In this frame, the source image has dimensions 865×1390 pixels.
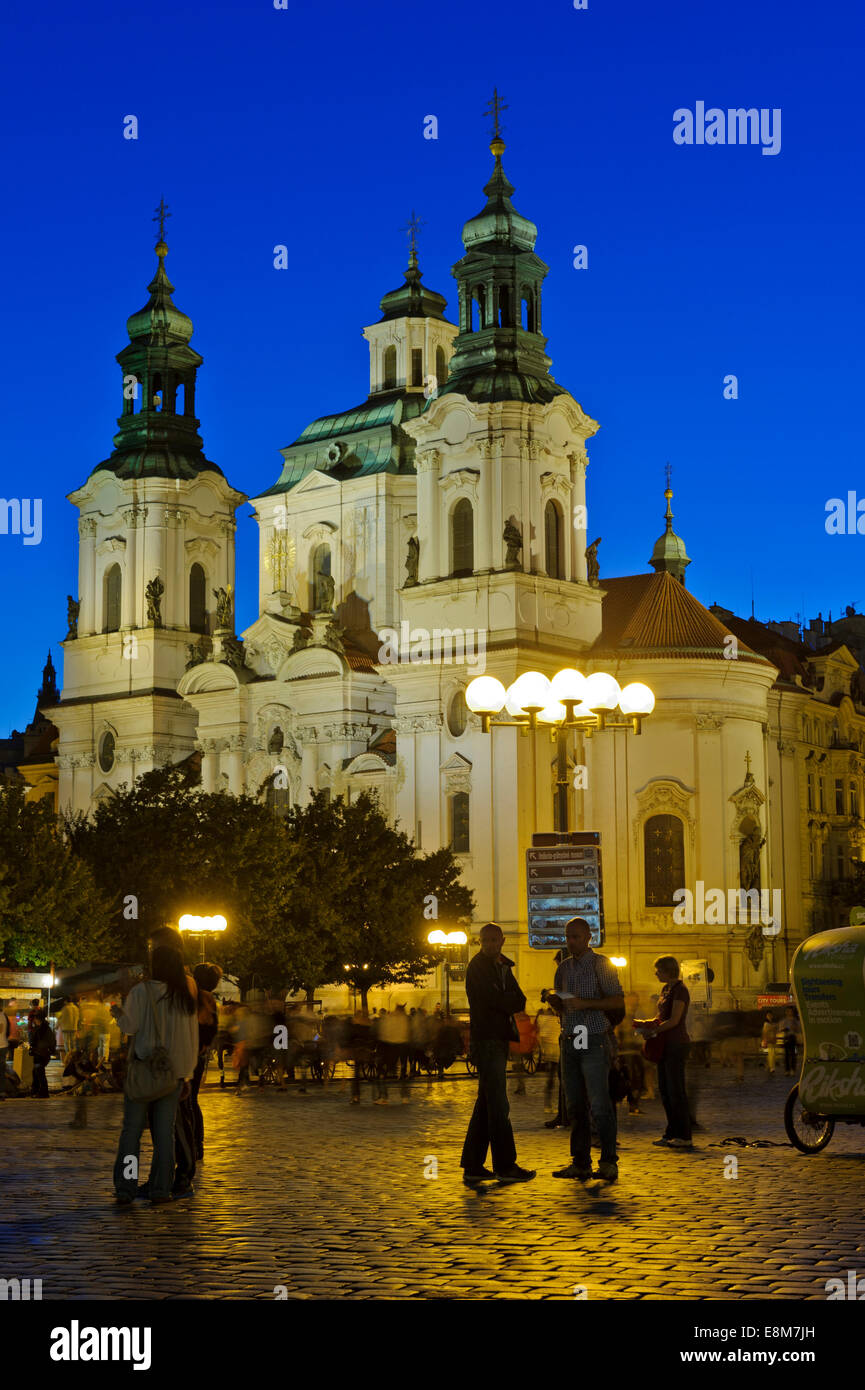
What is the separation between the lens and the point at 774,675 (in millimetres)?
66000

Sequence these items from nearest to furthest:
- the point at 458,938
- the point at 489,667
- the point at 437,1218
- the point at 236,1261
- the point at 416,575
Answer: the point at 236,1261 < the point at 437,1218 < the point at 458,938 < the point at 489,667 < the point at 416,575

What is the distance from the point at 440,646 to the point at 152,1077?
49.2 metres

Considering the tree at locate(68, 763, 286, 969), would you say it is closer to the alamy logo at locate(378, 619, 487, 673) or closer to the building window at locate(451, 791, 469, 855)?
the building window at locate(451, 791, 469, 855)

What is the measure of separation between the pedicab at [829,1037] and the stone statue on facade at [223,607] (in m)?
56.6

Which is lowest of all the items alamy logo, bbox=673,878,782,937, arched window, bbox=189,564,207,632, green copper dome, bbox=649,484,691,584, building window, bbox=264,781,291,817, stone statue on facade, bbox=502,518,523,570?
alamy logo, bbox=673,878,782,937

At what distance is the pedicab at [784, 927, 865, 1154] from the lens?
16406 millimetres

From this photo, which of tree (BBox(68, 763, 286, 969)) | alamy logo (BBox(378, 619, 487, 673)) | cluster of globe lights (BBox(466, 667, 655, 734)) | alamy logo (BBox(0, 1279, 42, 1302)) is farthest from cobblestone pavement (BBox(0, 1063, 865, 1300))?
alamy logo (BBox(378, 619, 487, 673))

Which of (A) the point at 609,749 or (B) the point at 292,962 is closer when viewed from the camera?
(B) the point at 292,962

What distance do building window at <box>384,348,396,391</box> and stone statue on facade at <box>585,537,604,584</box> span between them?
14.1 meters

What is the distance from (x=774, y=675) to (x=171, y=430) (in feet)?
87.5

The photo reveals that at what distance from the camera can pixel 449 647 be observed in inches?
2440

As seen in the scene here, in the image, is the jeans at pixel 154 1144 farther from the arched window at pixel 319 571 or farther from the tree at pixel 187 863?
the arched window at pixel 319 571
